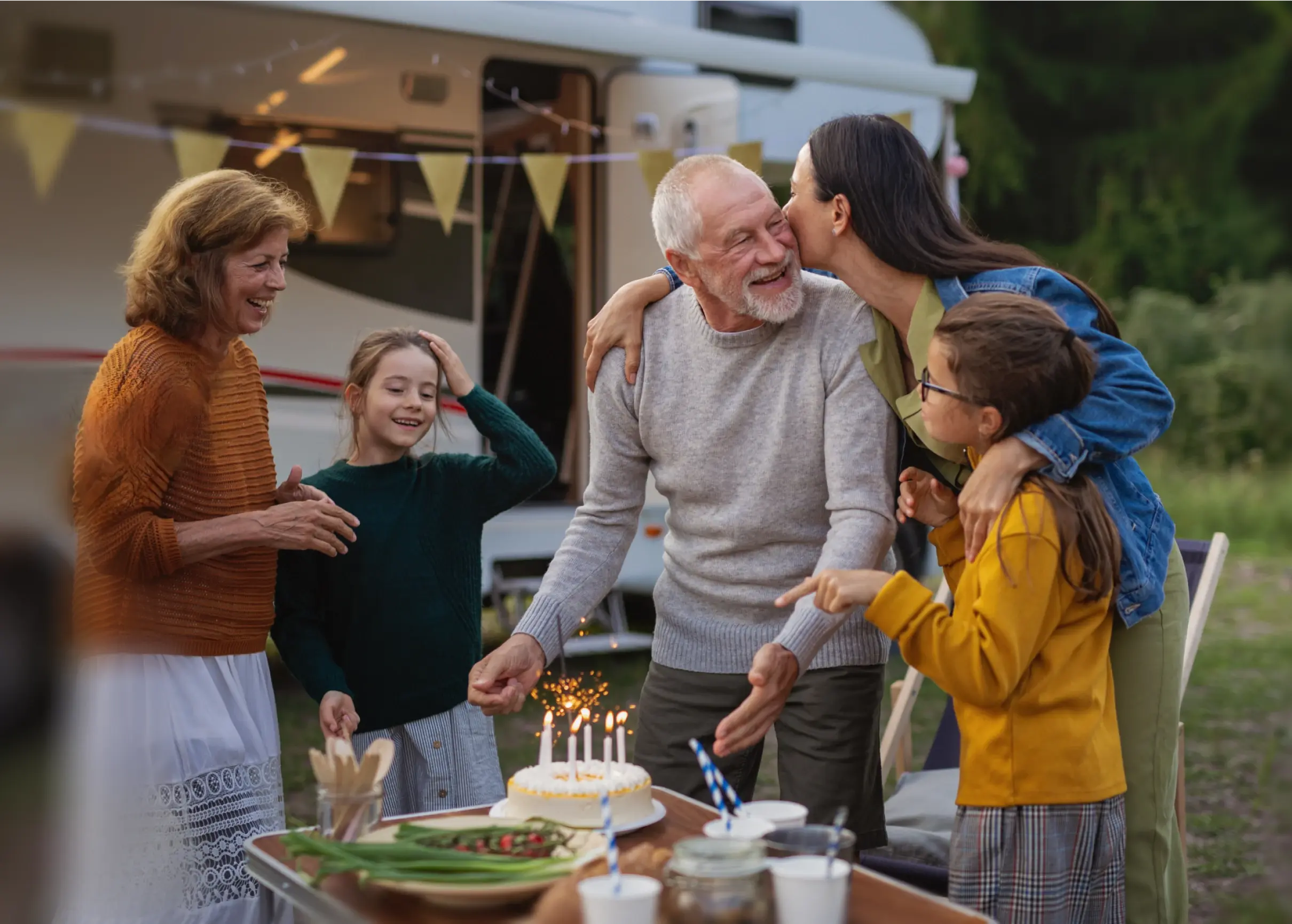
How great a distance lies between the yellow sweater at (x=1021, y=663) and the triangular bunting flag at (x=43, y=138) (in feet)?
3.75

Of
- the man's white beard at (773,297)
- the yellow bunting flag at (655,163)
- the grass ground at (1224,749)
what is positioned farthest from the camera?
the yellow bunting flag at (655,163)

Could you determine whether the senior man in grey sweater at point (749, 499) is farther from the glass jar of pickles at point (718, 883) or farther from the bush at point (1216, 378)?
the bush at point (1216, 378)

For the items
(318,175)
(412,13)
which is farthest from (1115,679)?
(412,13)

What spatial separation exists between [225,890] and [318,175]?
3.42 metres

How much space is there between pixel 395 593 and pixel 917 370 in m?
1.05

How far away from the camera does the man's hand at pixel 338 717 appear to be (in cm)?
241

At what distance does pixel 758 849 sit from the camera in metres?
1.45

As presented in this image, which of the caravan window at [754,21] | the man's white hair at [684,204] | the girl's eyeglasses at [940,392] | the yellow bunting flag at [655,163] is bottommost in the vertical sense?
the girl's eyeglasses at [940,392]

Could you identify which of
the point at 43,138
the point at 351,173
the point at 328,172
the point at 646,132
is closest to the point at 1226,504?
the point at 646,132

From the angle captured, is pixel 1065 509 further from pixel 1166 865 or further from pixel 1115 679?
pixel 1166 865

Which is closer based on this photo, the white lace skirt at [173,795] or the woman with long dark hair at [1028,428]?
the woman with long dark hair at [1028,428]

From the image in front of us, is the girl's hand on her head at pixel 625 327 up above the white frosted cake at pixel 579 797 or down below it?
above

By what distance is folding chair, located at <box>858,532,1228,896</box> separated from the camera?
2.63m

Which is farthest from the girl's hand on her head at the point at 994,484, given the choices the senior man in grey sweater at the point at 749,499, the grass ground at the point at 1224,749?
the grass ground at the point at 1224,749
